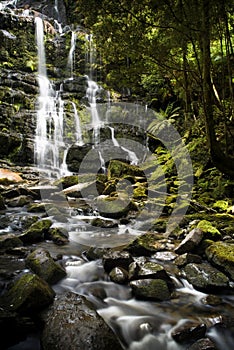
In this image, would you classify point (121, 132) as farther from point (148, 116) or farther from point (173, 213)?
point (173, 213)

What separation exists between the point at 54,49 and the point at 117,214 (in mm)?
18622

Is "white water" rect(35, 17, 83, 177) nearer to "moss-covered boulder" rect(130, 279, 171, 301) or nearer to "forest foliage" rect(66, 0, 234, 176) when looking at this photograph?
"forest foliage" rect(66, 0, 234, 176)

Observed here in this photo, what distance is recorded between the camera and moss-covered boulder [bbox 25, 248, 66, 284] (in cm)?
387

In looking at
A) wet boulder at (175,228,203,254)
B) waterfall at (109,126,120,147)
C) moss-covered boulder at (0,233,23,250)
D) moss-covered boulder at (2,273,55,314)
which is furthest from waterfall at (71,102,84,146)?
moss-covered boulder at (2,273,55,314)

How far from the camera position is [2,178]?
11.5m

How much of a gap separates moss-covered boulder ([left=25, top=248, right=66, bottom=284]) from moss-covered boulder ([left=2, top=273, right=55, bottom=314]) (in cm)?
61

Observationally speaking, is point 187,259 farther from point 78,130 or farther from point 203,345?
point 78,130

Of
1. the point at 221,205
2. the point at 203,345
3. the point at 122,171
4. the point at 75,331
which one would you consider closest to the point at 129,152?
the point at 122,171

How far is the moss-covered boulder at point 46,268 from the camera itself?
3.87 meters

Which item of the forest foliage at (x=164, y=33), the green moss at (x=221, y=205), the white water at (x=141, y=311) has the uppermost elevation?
the forest foliage at (x=164, y=33)

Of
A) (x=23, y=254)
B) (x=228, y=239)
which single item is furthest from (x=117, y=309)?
(x=228, y=239)

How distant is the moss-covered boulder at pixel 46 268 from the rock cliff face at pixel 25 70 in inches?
459

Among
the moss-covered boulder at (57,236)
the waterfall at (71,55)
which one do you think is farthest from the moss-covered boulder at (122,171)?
the waterfall at (71,55)

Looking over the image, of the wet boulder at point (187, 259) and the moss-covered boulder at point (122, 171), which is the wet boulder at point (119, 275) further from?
the moss-covered boulder at point (122, 171)
